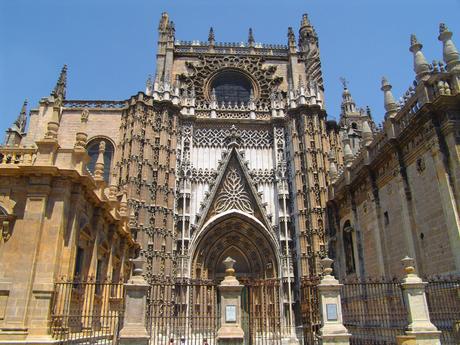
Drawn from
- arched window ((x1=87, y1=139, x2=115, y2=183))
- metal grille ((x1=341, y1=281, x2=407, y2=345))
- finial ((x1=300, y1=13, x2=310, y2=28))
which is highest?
finial ((x1=300, y1=13, x2=310, y2=28))

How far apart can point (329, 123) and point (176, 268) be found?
1510 cm

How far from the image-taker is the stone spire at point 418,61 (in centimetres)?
1396

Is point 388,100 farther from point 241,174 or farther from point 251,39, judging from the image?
point 251,39

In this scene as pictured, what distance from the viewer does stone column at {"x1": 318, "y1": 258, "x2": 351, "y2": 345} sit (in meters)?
10.2

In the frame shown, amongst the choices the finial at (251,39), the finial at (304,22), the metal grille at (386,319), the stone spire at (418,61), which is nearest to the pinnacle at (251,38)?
the finial at (251,39)

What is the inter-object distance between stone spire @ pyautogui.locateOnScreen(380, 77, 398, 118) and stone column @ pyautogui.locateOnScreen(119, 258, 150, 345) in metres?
12.2

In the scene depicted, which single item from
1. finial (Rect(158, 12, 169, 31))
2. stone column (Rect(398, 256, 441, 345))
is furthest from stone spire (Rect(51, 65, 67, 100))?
stone column (Rect(398, 256, 441, 345))

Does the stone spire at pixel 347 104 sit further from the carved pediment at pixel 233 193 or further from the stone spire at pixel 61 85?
the stone spire at pixel 61 85

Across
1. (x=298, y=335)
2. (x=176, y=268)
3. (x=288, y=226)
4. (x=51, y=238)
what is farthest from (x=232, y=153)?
(x=51, y=238)

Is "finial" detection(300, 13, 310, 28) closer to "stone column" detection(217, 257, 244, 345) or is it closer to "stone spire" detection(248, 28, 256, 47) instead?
"stone spire" detection(248, 28, 256, 47)

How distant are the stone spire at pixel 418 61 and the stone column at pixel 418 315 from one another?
742cm

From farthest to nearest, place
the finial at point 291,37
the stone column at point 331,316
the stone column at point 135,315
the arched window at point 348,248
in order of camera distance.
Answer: the finial at point 291,37, the arched window at point 348,248, the stone column at point 331,316, the stone column at point 135,315

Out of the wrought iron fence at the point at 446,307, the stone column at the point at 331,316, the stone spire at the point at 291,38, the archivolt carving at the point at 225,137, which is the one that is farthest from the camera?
the stone spire at the point at 291,38

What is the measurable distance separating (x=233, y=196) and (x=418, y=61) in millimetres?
15082
